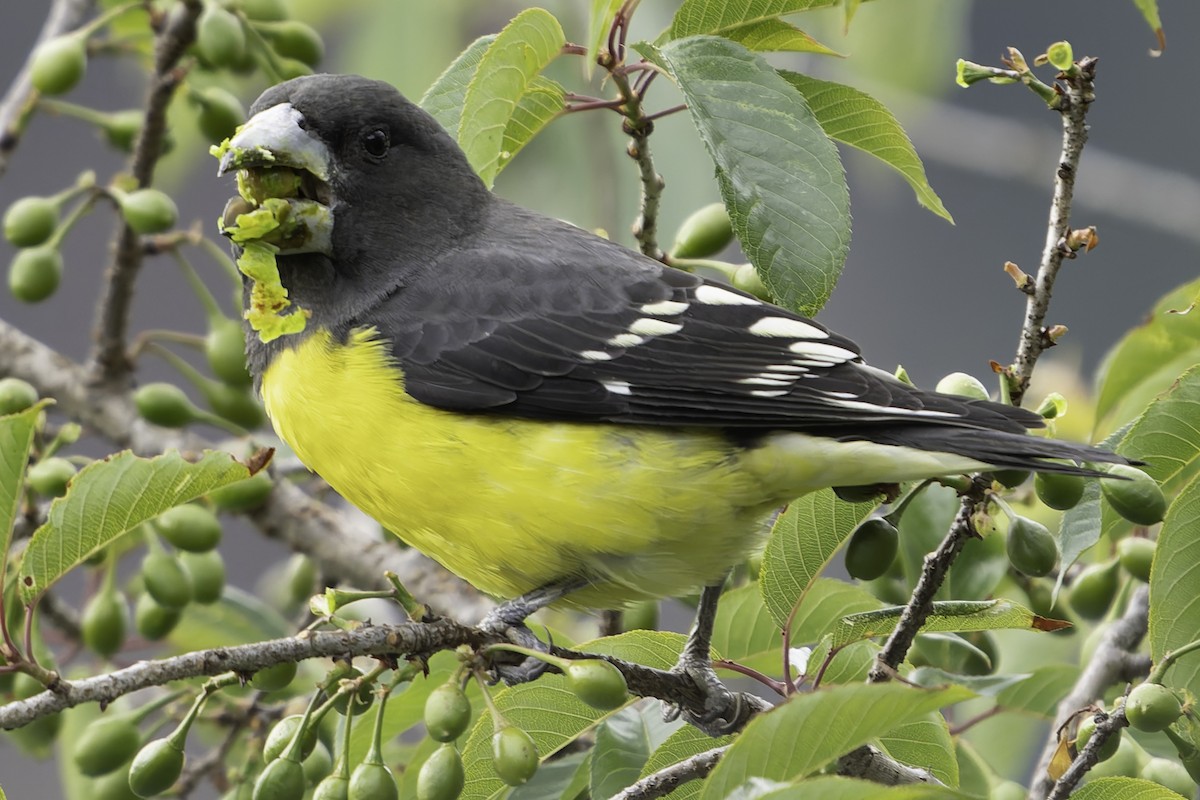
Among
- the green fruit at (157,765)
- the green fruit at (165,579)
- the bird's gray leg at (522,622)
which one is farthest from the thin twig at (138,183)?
the green fruit at (157,765)

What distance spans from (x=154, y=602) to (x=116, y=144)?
4.27ft

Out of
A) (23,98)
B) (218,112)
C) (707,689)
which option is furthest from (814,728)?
(23,98)

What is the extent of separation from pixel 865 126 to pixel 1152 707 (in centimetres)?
115

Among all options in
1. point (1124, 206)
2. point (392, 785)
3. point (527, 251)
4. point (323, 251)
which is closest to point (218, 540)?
point (323, 251)

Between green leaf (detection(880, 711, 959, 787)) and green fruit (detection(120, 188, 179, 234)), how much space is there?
201 centimetres

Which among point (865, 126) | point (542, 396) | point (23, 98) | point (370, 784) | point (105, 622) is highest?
point (865, 126)

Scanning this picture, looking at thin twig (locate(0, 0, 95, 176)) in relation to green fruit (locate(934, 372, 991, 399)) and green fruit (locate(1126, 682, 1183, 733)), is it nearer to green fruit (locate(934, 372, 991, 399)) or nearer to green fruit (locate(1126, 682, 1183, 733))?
green fruit (locate(934, 372, 991, 399))

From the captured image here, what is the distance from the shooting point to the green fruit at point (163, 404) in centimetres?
358

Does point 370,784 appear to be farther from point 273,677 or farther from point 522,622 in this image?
point 522,622

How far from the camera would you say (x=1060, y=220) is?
7.82 feet

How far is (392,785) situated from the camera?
2.24 meters

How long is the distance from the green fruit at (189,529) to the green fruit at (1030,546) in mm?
1648

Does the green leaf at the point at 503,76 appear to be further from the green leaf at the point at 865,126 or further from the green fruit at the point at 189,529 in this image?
the green fruit at the point at 189,529

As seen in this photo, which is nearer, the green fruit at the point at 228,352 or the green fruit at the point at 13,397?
the green fruit at the point at 13,397
